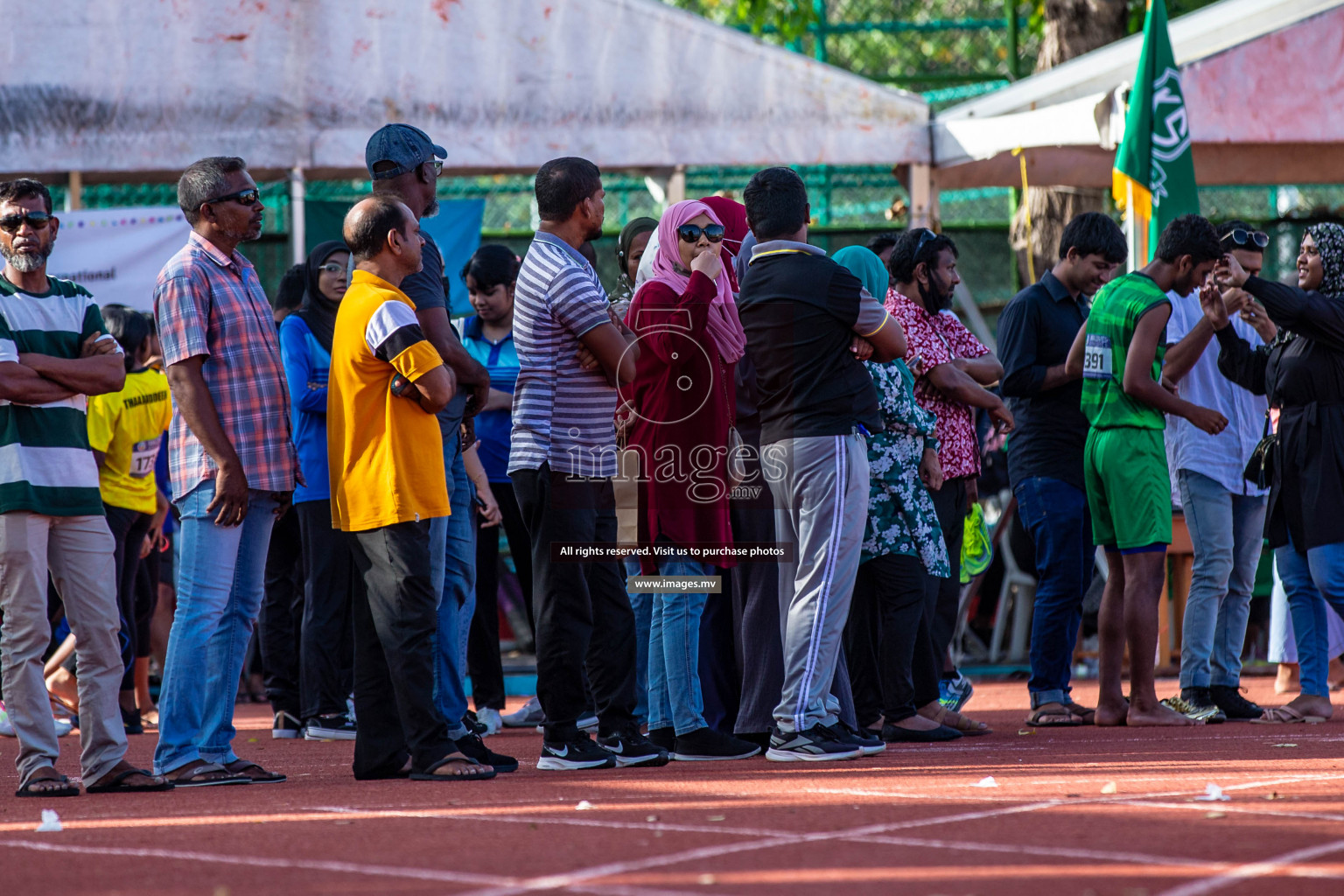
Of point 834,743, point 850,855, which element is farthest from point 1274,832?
point 834,743

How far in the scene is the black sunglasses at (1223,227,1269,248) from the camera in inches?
304

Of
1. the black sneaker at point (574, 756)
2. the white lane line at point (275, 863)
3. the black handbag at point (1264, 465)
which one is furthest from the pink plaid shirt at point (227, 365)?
the black handbag at point (1264, 465)

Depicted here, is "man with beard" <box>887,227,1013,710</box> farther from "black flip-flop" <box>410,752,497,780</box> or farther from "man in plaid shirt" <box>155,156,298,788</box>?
"man in plaid shirt" <box>155,156,298,788</box>

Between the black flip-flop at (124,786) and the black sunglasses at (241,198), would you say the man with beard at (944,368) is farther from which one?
the black flip-flop at (124,786)

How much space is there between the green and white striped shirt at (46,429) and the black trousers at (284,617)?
2.51 metres

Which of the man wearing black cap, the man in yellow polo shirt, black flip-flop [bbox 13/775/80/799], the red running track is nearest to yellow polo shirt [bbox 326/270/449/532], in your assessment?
the man in yellow polo shirt

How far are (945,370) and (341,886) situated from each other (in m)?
4.17

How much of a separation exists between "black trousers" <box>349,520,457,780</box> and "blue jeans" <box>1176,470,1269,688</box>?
12.6 ft

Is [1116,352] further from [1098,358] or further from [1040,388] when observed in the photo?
[1040,388]

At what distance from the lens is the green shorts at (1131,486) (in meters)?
7.16

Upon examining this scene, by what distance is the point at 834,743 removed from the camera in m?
6.05

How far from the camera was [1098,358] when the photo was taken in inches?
287

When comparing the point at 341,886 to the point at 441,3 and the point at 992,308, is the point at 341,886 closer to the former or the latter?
the point at 441,3

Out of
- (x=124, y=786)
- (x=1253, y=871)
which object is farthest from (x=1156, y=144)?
(x=124, y=786)
